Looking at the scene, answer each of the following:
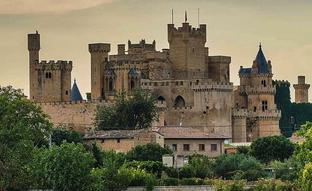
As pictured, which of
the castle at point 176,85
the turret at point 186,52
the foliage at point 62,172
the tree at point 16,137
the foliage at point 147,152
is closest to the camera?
the tree at point 16,137

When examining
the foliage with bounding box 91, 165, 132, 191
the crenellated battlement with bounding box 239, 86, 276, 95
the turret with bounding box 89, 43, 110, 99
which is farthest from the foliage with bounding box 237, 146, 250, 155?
the foliage with bounding box 91, 165, 132, 191

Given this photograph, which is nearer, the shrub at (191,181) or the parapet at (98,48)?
the shrub at (191,181)

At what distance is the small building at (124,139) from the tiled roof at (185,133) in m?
1.84

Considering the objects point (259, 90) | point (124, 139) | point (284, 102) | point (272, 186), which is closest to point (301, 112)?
point (284, 102)

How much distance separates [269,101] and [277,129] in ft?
7.97

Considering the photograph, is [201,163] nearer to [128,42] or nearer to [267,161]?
[267,161]

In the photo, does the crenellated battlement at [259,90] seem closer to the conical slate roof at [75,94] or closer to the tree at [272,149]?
the conical slate roof at [75,94]

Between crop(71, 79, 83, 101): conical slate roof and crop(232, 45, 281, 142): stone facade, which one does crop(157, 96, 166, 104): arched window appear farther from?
crop(71, 79, 83, 101): conical slate roof

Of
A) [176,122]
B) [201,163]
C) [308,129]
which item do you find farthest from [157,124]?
[308,129]

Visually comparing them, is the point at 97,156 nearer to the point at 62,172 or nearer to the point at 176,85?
the point at 62,172

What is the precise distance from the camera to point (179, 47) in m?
134

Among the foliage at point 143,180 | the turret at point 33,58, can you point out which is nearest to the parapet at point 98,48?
the turret at point 33,58

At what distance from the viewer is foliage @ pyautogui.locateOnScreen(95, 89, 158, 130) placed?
12025cm

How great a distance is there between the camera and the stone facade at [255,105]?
131250mm
